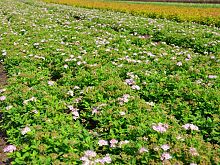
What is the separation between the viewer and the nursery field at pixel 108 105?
3715 millimetres

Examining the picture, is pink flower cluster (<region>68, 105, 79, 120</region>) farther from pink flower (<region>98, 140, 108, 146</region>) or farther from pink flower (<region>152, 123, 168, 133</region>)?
pink flower (<region>152, 123, 168, 133</region>)

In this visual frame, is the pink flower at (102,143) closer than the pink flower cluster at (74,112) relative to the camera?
Yes

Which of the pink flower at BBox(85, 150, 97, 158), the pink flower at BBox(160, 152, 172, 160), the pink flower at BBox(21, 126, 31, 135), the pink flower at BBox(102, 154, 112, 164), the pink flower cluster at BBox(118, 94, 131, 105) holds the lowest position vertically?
the pink flower at BBox(102, 154, 112, 164)

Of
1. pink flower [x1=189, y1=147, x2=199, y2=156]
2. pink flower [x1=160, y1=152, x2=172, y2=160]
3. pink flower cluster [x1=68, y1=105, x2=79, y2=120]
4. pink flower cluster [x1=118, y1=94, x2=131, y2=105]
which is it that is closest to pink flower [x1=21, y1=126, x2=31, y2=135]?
pink flower cluster [x1=68, y1=105, x2=79, y2=120]

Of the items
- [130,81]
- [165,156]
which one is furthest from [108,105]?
[165,156]

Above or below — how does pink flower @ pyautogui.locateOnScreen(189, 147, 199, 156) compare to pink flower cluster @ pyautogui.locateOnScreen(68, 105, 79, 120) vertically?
above

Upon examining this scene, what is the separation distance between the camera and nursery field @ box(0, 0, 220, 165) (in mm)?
3715

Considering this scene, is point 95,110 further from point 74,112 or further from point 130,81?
point 130,81

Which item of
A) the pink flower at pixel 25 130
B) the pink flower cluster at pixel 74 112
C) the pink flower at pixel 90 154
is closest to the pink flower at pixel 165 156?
the pink flower at pixel 90 154

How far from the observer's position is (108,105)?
A: 5.02 meters

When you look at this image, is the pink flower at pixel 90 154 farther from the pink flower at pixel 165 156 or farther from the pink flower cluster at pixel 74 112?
the pink flower cluster at pixel 74 112

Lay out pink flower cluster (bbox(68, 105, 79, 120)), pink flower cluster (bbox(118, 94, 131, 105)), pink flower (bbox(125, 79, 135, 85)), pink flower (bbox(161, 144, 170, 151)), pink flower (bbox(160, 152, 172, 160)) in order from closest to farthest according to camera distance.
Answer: pink flower (bbox(160, 152, 172, 160)), pink flower (bbox(161, 144, 170, 151)), pink flower cluster (bbox(68, 105, 79, 120)), pink flower cluster (bbox(118, 94, 131, 105)), pink flower (bbox(125, 79, 135, 85))

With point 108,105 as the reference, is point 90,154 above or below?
below

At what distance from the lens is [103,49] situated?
28.7 feet
